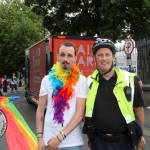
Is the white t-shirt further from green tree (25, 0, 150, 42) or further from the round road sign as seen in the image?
green tree (25, 0, 150, 42)

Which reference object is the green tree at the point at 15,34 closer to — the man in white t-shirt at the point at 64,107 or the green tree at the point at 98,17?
the green tree at the point at 98,17

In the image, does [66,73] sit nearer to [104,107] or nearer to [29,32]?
[104,107]

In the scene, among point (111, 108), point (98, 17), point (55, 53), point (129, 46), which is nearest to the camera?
point (111, 108)

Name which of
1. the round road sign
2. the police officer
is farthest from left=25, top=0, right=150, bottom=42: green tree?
the police officer

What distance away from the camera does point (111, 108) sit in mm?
2240

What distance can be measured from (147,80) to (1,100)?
941 centimetres

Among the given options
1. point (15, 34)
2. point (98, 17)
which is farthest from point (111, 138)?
point (15, 34)

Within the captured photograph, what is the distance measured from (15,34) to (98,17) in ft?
→ 52.9

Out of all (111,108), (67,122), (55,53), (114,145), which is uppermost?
(55,53)

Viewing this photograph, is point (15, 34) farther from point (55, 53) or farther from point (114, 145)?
point (114, 145)

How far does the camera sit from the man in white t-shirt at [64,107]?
2.26m

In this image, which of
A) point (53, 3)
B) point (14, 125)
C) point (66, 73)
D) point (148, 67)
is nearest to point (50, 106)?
point (66, 73)

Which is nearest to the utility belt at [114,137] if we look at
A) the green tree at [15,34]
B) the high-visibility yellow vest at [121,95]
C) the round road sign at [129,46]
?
the high-visibility yellow vest at [121,95]

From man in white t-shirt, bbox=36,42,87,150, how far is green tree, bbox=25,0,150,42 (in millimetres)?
10203
